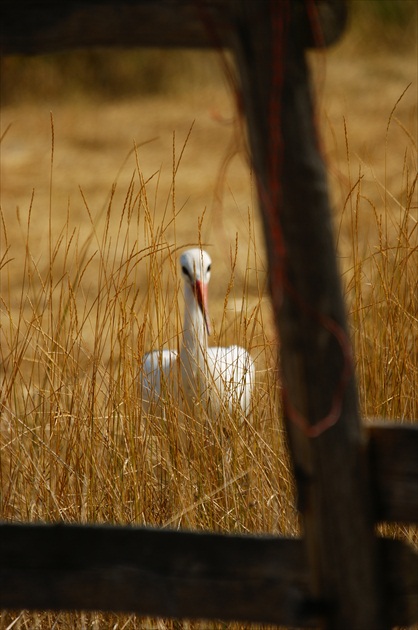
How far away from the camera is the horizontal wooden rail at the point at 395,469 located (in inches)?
53.3

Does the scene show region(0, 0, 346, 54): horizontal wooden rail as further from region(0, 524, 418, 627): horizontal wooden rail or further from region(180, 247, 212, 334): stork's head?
region(180, 247, 212, 334): stork's head

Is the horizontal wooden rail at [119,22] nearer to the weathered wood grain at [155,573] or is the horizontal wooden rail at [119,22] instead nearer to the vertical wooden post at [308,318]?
the vertical wooden post at [308,318]

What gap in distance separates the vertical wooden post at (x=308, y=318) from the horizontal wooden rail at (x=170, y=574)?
0.05 metres

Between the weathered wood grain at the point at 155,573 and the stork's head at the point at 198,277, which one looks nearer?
the weathered wood grain at the point at 155,573

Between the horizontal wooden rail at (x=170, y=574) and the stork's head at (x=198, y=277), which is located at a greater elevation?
the stork's head at (x=198, y=277)

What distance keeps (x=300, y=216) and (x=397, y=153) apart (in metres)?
8.26

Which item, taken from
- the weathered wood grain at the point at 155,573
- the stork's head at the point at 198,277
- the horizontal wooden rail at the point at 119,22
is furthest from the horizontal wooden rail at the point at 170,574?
the stork's head at the point at 198,277

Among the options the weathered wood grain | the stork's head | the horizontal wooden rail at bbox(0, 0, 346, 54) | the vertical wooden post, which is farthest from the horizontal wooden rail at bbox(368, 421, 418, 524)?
the stork's head

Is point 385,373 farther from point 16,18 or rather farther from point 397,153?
point 397,153

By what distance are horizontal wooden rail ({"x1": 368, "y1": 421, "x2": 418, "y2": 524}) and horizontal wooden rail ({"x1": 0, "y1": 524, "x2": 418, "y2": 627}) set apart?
0.05m

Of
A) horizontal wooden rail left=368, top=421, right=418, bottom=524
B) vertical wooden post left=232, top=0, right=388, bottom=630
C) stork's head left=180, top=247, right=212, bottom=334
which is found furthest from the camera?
stork's head left=180, top=247, right=212, bottom=334

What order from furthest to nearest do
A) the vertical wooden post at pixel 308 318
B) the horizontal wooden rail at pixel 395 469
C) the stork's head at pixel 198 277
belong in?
the stork's head at pixel 198 277
the horizontal wooden rail at pixel 395 469
the vertical wooden post at pixel 308 318

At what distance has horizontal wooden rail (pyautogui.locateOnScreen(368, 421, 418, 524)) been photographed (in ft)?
4.44

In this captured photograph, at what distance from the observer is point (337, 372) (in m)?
1.32
